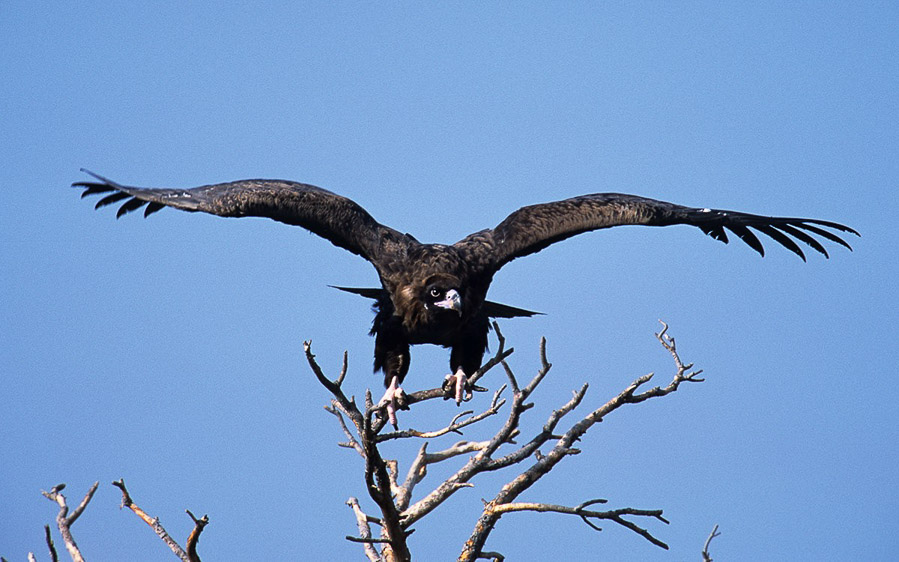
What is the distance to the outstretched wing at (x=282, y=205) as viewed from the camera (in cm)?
755

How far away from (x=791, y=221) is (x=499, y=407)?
13.5 ft

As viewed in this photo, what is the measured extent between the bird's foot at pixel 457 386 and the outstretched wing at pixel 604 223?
1.25 metres

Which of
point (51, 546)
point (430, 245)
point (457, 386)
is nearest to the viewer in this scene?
point (51, 546)

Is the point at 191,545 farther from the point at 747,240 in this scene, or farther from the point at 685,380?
the point at 747,240

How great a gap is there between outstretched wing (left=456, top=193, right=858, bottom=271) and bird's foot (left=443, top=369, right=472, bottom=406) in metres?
1.25

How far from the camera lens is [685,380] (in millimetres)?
6160

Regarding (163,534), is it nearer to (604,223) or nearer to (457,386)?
(457,386)

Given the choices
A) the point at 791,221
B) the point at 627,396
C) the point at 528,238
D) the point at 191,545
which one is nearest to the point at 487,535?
the point at 627,396

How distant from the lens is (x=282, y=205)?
25.5 feet

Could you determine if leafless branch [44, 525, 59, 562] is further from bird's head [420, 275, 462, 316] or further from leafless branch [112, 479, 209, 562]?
bird's head [420, 275, 462, 316]

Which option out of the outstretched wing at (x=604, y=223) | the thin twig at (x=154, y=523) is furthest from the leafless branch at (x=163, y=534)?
the outstretched wing at (x=604, y=223)

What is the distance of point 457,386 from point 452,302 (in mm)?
614

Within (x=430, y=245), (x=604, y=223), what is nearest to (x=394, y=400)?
(x=430, y=245)

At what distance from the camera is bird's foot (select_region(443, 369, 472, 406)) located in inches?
278
